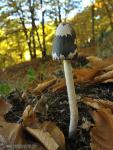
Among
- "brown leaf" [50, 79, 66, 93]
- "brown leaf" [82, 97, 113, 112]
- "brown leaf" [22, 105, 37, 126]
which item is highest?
"brown leaf" [50, 79, 66, 93]

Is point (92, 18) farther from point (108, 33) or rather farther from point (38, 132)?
point (38, 132)

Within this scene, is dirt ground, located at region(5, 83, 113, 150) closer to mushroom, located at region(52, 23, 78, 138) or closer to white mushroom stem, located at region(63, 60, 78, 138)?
white mushroom stem, located at region(63, 60, 78, 138)

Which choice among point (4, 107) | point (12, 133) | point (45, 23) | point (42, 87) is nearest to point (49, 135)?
point (12, 133)

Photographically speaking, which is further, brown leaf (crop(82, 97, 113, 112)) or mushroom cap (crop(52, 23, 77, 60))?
brown leaf (crop(82, 97, 113, 112))

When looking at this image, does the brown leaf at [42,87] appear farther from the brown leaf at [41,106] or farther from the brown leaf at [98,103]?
the brown leaf at [98,103]

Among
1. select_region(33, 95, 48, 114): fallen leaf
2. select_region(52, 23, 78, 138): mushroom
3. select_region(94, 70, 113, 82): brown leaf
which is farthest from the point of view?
select_region(94, 70, 113, 82): brown leaf

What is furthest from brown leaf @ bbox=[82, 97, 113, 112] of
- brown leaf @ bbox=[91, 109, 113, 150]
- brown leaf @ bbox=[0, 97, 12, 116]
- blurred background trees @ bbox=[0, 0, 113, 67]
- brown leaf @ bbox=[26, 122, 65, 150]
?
blurred background trees @ bbox=[0, 0, 113, 67]
